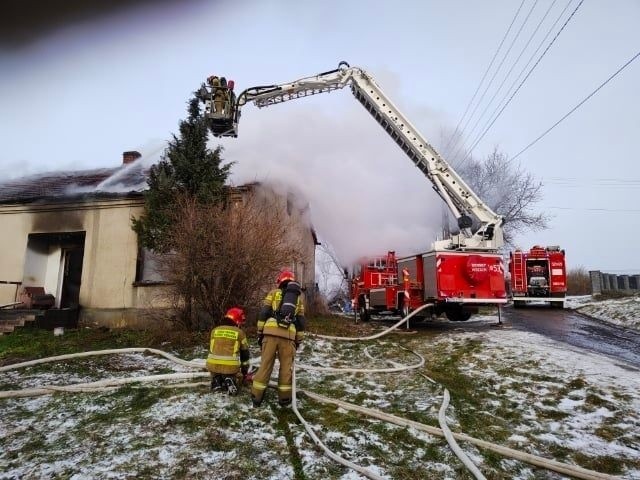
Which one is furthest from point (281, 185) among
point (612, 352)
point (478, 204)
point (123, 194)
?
point (612, 352)

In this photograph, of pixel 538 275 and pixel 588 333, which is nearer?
pixel 588 333

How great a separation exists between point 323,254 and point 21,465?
23308 mm

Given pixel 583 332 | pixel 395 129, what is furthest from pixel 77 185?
pixel 583 332

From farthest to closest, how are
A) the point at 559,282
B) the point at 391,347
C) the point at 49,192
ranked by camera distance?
the point at 559,282, the point at 49,192, the point at 391,347

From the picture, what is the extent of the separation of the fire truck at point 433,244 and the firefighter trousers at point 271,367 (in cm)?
611

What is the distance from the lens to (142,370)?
6.77 metres

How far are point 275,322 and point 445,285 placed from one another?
6.27 m

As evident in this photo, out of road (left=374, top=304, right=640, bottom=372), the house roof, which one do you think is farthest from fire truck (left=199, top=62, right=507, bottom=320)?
the house roof

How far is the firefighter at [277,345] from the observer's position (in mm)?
4896

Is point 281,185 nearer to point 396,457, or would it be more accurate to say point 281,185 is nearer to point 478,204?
point 478,204

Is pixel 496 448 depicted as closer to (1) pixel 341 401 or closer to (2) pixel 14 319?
(1) pixel 341 401

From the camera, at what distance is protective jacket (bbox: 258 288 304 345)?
16.3 feet

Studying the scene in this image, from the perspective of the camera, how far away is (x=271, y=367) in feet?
16.3

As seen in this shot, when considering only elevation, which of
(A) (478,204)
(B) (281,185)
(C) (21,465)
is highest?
(B) (281,185)
